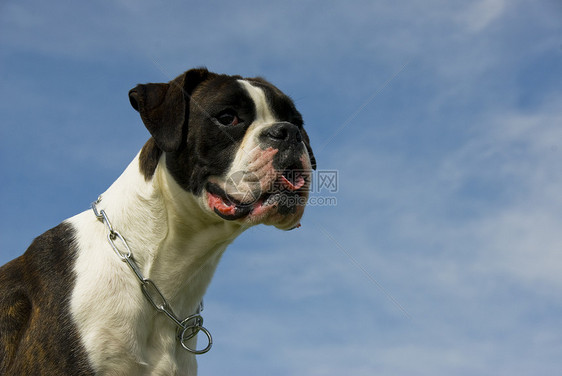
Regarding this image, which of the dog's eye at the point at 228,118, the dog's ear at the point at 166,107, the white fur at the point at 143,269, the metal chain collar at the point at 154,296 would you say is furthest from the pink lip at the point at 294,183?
the metal chain collar at the point at 154,296

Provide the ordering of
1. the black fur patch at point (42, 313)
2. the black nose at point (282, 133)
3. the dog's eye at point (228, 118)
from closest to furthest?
the black fur patch at point (42, 313) < the black nose at point (282, 133) < the dog's eye at point (228, 118)

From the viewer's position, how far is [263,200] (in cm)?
441

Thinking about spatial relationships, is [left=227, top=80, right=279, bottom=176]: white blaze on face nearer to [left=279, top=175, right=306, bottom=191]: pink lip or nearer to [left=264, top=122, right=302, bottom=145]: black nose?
[left=264, top=122, right=302, bottom=145]: black nose

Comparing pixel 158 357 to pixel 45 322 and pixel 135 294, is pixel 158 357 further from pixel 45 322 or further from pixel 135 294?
pixel 45 322

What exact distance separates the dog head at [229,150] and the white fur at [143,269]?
0.16m

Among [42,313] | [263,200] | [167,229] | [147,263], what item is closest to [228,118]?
[263,200]

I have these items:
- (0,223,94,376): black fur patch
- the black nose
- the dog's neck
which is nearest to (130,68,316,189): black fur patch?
the dog's neck

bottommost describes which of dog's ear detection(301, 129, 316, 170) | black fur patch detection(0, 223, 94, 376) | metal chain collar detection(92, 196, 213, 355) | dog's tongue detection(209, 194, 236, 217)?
black fur patch detection(0, 223, 94, 376)

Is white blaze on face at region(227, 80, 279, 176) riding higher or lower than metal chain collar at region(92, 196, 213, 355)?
higher

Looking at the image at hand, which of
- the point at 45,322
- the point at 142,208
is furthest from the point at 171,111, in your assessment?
the point at 45,322

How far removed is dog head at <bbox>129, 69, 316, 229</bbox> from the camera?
4.35 m

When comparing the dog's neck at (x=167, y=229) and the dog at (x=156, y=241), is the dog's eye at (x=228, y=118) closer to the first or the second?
the dog at (x=156, y=241)

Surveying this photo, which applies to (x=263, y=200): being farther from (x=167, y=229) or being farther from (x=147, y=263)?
(x=147, y=263)

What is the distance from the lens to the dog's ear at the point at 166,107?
451 centimetres
